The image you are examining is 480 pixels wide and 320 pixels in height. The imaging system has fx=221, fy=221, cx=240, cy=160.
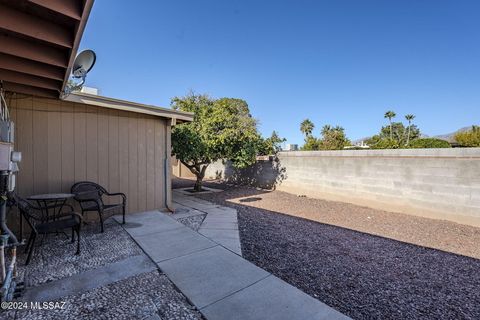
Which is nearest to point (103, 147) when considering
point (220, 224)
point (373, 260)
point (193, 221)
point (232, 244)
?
point (193, 221)

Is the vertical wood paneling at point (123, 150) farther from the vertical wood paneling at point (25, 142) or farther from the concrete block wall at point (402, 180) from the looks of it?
the concrete block wall at point (402, 180)

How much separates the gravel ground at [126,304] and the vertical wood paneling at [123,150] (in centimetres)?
286

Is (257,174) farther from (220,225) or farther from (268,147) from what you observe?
(220,225)

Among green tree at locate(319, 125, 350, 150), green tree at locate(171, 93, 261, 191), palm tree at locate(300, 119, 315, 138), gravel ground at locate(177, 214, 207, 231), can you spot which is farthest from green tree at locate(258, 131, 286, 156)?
palm tree at locate(300, 119, 315, 138)

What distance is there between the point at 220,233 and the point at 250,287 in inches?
68.3

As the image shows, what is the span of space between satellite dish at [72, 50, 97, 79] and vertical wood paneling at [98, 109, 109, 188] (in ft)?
4.61

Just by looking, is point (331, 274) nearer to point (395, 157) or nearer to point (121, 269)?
point (121, 269)

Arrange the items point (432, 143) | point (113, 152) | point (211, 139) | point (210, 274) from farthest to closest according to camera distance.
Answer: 1. point (432, 143)
2. point (211, 139)
3. point (113, 152)
4. point (210, 274)

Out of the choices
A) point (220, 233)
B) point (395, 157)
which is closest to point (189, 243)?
point (220, 233)

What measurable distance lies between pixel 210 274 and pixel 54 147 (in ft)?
12.1

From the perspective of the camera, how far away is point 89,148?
170 inches

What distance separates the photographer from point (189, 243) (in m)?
3.35

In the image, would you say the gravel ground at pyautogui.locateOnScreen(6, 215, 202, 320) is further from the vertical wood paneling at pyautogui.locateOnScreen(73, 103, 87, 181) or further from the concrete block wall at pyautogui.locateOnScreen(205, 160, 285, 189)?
the concrete block wall at pyautogui.locateOnScreen(205, 160, 285, 189)

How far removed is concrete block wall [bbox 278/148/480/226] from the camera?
508 cm
